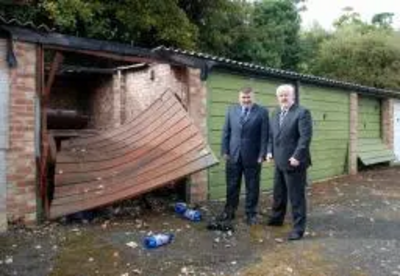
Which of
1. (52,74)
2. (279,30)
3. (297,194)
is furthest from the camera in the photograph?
(279,30)

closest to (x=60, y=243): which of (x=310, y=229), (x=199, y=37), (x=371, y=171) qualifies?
(x=310, y=229)

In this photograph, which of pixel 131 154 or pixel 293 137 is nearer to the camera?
pixel 293 137

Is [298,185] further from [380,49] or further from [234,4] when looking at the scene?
[380,49]

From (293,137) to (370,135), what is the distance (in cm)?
1128

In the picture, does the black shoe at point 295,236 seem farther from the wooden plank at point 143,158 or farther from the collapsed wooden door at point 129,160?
the wooden plank at point 143,158

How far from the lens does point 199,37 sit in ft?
70.8

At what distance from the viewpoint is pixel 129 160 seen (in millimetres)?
8852

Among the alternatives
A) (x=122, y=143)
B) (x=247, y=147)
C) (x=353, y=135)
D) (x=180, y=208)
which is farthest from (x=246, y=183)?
(x=353, y=135)

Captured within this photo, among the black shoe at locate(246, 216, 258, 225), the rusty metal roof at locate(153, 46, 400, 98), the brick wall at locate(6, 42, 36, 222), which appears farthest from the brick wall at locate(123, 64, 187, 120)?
the brick wall at locate(6, 42, 36, 222)

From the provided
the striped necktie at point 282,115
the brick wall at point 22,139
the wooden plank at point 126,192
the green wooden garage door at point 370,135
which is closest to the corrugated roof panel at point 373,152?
the green wooden garage door at point 370,135

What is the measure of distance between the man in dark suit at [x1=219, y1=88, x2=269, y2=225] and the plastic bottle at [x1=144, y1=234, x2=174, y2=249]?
1.38m

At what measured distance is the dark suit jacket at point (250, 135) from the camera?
807 cm

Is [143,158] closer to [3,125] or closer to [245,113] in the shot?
[245,113]

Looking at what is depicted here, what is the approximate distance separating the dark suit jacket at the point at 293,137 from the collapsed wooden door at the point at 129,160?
3.63 feet
